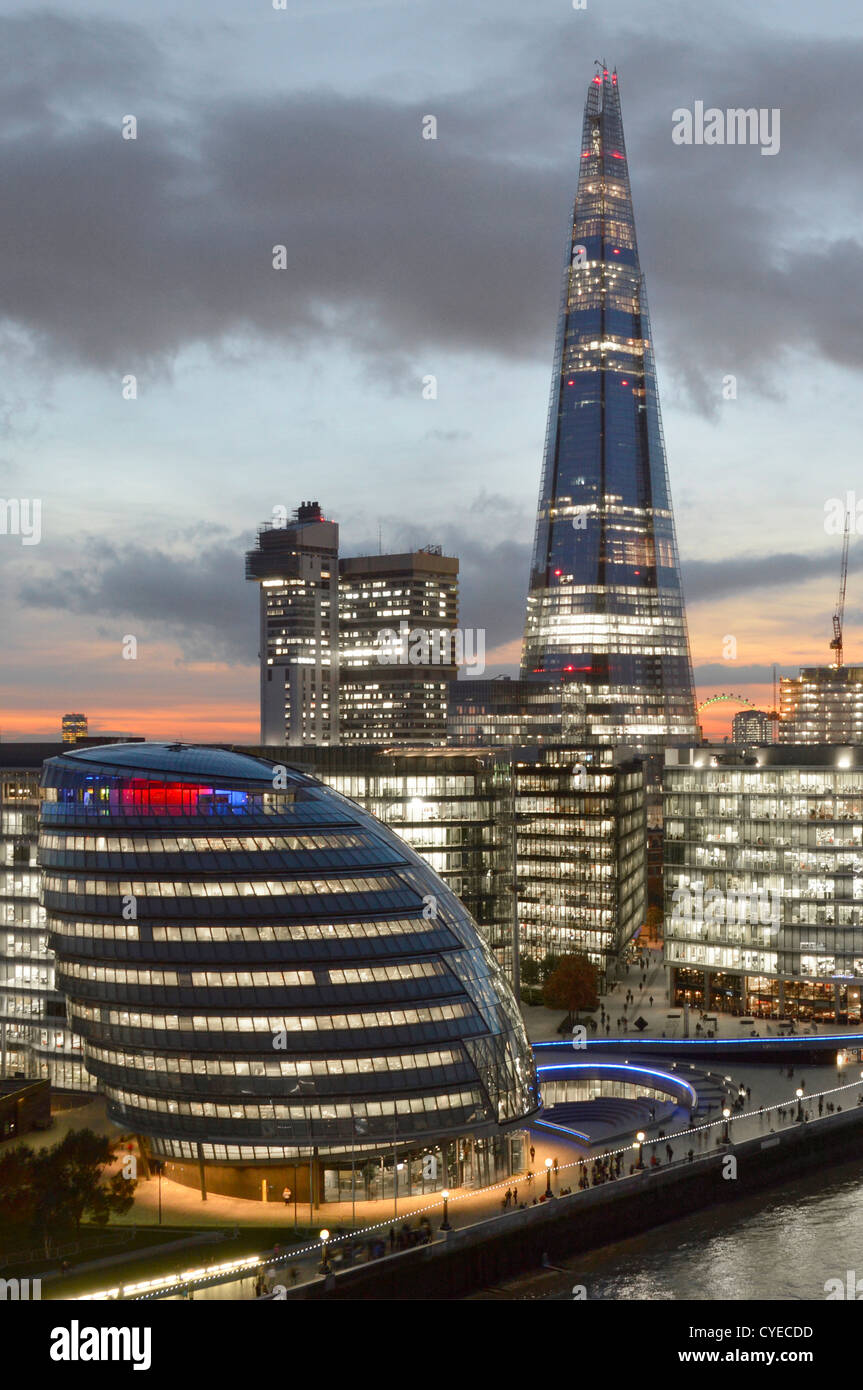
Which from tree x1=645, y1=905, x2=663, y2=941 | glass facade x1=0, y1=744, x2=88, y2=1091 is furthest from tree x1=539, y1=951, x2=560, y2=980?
glass facade x1=0, y1=744, x2=88, y2=1091

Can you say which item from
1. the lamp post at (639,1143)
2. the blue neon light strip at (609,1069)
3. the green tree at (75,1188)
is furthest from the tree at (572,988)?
the green tree at (75,1188)

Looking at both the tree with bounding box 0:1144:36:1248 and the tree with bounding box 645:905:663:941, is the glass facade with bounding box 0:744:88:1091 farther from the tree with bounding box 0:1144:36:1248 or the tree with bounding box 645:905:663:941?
the tree with bounding box 645:905:663:941

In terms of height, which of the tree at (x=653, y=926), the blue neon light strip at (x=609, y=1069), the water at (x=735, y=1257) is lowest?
the water at (x=735, y=1257)

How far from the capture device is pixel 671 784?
14138 centimetres

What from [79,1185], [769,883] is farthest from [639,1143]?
[769,883]

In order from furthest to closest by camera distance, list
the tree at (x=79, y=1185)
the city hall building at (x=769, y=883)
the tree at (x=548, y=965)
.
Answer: the tree at (x=548, y=965) → the city hall building at (x=769, y=883) → the tree at (x=79, y=1185)

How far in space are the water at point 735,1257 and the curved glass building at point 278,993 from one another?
25.9 feet

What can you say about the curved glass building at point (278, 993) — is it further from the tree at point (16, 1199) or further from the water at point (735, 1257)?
the tree at point (16, 1199)

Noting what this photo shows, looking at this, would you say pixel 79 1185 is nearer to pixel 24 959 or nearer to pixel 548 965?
pixel 24 959

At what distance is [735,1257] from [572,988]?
4937cm

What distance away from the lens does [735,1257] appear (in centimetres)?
8062

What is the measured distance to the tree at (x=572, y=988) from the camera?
129625 mm

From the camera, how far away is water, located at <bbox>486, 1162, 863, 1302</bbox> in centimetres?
7525
